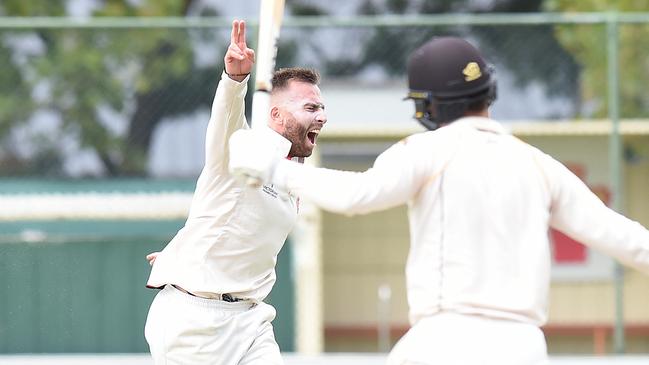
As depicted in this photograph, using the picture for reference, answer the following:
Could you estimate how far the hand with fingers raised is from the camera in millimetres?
5027

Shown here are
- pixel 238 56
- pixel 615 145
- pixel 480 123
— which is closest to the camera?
pixel 480 123

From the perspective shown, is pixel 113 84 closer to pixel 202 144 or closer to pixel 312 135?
pixel 202 144

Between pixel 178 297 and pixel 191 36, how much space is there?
240 inches

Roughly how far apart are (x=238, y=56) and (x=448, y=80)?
1.19 meters

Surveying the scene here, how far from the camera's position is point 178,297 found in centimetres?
557

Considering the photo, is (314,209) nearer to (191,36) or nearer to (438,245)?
(191,36)

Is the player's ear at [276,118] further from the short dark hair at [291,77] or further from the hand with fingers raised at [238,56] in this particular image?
the hand with fingers raised at [238,56]

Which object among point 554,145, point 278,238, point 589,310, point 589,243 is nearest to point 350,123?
point 554,145

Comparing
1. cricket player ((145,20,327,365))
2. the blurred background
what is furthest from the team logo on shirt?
the blurred background

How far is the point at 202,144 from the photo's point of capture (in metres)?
11.4

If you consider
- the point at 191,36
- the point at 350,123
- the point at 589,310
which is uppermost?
the point at 191,36

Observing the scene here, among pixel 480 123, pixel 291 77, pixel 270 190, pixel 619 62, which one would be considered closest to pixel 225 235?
pixel 270 190

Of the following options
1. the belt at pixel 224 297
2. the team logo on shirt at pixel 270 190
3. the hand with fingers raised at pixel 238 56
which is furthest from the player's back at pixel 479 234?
the belt at pixel 224 297

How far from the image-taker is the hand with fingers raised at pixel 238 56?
503cm
